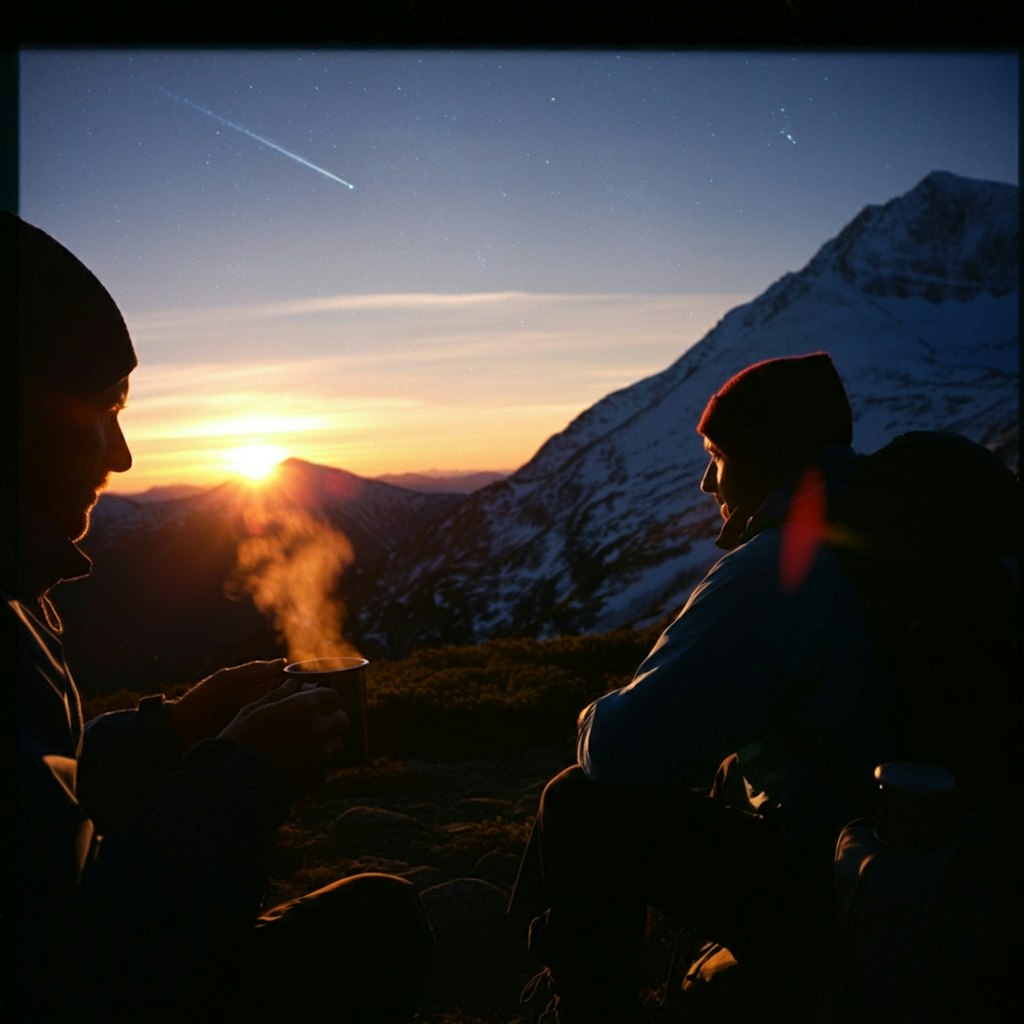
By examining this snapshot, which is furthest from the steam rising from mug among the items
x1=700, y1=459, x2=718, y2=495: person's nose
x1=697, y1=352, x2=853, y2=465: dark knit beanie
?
x1=697, y1=352, x2=853, y2=465: dark knit beanie

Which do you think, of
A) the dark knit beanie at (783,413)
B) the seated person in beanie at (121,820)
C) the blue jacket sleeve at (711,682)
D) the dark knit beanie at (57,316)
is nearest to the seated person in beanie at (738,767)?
the blue jacket sleeve at (711,682)

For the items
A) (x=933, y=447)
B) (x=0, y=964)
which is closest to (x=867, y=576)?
(x=933, y=447)

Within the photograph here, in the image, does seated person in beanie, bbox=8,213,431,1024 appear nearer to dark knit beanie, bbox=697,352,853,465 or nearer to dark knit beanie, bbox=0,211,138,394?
dark knit beanie, bbox=0,211,138,394

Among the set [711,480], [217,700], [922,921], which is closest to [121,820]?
[217,700]

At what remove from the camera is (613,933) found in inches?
110

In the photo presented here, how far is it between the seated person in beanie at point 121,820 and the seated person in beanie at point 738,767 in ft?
2.53

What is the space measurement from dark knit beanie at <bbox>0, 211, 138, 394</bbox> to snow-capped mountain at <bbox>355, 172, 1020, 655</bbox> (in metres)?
32.3

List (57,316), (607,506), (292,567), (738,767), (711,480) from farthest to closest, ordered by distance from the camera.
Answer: (607,506) < (292,567) < (711,480) < (738,767) < (57,316)

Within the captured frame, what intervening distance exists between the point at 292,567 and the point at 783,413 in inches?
2275

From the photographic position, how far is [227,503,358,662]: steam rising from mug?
1406 cm

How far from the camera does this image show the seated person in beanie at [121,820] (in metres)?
1.42

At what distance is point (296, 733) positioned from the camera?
76.6 inches

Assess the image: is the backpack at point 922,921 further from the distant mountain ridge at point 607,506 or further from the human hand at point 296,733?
the distant mountain ridge at point 607,506

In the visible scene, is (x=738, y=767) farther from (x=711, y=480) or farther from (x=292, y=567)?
(x=292, y=567)
